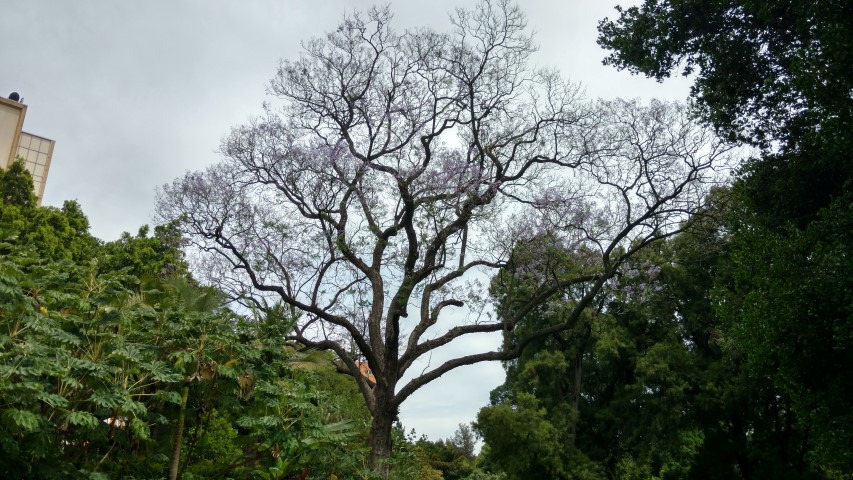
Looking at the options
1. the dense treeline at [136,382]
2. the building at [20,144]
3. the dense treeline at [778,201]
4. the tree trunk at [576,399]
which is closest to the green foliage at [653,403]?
the tree trunk at [576,399]

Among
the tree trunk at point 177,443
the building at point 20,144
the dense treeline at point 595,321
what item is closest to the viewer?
the dense treeline at point 595,321

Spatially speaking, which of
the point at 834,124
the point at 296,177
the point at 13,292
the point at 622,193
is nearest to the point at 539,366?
the point at 622,193

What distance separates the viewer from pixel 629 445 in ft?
68.1

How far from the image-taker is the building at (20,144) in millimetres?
23406

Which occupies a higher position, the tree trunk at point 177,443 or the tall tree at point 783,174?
the tall tree at point 783,174

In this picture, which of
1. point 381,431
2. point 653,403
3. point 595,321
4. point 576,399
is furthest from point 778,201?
point 576,399

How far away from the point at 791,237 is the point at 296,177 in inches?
349

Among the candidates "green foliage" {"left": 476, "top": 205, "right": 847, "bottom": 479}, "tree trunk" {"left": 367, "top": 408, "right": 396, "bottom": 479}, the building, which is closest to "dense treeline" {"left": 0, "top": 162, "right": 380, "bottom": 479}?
"tree trunk" {"left": 367, "top": 408, "right": 396, "bottom": 479}

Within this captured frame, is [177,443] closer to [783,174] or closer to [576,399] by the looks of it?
[783,174]

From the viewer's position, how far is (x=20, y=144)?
81.6ft

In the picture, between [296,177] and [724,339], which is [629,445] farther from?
[296,177]

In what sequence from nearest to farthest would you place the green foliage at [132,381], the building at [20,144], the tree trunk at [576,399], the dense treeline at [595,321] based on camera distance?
the green foliage at [132,381] < the dense treeline at [595,321] < the tree trunk at [576,399] < the building at [20,144]

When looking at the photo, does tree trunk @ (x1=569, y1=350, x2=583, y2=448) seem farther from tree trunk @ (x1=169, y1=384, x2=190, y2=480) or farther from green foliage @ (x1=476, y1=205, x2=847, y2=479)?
tree trunk @ (x1=169, y1=384, x2=190, y2=480)

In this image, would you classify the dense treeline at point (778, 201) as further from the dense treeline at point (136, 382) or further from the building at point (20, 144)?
the building at point (20, 144)
